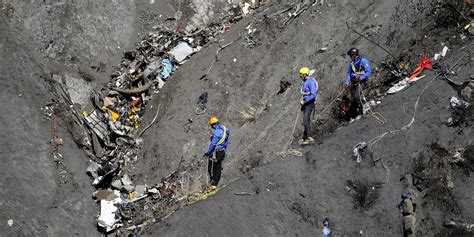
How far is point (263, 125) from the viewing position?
18828mm

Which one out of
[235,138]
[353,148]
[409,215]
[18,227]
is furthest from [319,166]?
[18,227]

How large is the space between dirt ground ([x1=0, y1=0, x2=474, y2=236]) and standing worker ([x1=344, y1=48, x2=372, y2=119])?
0.75 m

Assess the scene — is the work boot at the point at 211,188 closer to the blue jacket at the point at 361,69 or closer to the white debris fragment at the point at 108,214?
the white debris fragment at the point at 108,214

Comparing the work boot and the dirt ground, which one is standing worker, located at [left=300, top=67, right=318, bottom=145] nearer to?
the dirt ground

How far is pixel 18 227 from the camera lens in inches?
683

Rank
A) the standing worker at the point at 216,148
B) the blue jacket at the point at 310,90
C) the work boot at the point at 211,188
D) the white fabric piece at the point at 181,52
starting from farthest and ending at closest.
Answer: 1. the white fabric piece at the point at 181,52
2. the work boot at the point at 211,188
3. the standing worker at the point at 216,148
4. the blue jacket at the point at 310,90

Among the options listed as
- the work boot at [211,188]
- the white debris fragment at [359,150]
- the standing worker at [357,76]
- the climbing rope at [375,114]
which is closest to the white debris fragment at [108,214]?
the work boot at [211,188]

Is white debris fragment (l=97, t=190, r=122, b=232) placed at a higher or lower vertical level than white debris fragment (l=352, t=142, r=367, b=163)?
higher

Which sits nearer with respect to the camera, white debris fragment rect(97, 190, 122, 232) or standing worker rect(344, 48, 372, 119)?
standing worker rect(344, 48, 372, 119)

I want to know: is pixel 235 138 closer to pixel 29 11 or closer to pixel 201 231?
pixel 201 231

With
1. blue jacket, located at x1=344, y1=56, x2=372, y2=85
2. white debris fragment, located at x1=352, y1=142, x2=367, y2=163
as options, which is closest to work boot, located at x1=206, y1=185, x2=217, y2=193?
white debris fragment, located at x1=352, y1=142, x2=367, y2=163

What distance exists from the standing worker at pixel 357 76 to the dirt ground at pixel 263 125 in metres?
0.75

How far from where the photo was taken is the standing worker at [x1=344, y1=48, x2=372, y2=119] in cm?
1611

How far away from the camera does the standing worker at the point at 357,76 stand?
634 inches
